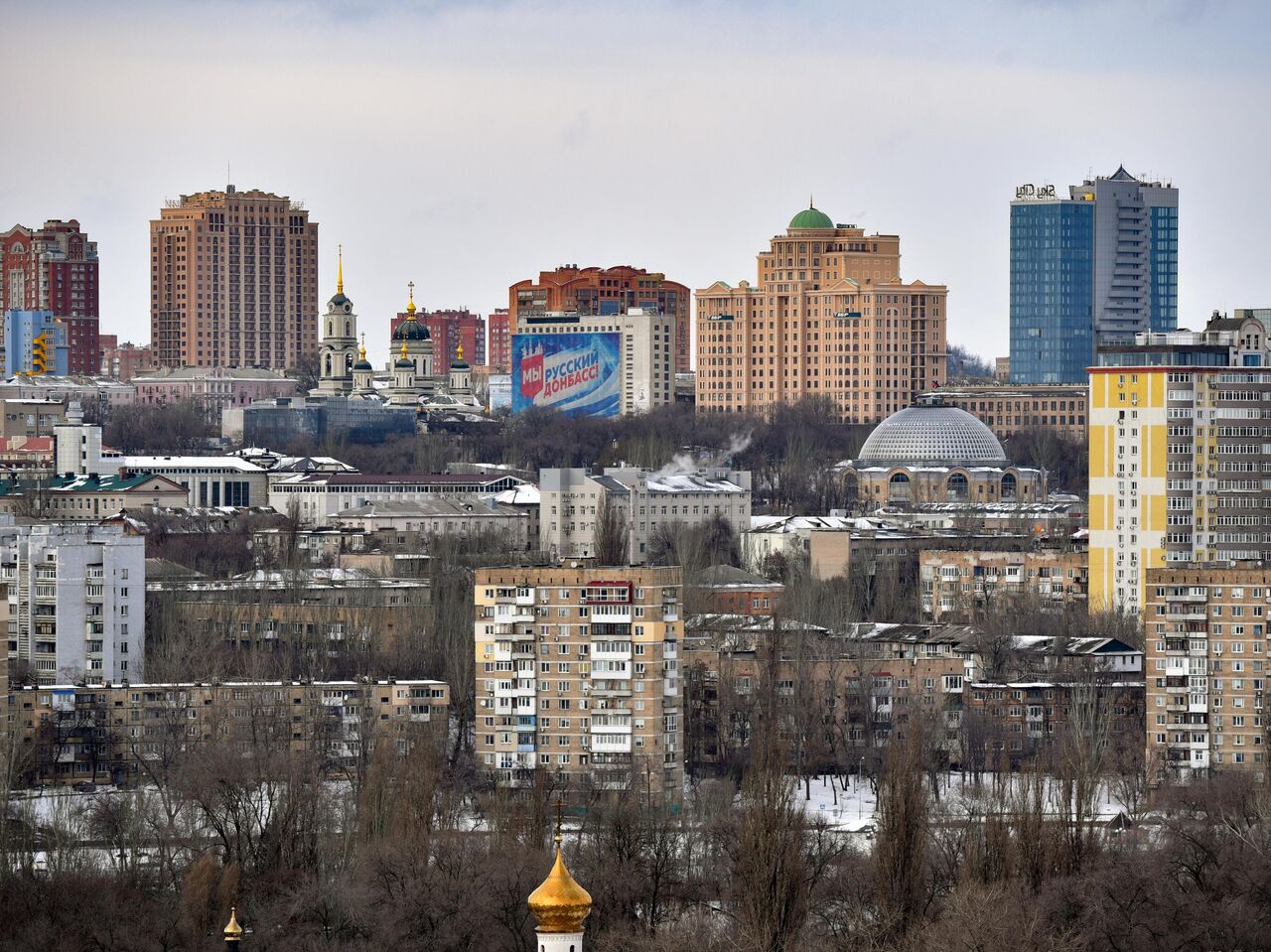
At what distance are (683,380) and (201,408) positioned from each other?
1664cm

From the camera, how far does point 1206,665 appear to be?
4869 centimetres

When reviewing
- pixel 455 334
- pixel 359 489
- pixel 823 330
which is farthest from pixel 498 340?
pixel 359 489

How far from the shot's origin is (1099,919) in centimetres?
3484

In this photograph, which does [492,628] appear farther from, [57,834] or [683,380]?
[683,380]

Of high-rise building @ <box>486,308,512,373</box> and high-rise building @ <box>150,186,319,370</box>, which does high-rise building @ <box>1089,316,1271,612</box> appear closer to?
high-rise building @ <box>150,186,319,370</box>

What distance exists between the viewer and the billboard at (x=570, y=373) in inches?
4213

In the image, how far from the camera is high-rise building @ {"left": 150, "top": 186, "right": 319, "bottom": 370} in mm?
124812

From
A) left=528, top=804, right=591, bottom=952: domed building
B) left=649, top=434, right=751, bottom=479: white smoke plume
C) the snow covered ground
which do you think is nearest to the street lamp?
the snow covered ground

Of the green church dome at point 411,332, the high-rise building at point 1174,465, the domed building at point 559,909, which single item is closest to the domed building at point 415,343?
the green church dome at point 411,332

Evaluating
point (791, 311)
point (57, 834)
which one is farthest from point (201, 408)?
point (57, 834)

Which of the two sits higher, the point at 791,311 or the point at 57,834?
the point at 791,311

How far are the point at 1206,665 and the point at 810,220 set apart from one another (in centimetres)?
5914

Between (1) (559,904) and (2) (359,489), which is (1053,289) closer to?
(2) (359,489)

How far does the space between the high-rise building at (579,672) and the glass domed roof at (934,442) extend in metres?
42.2
